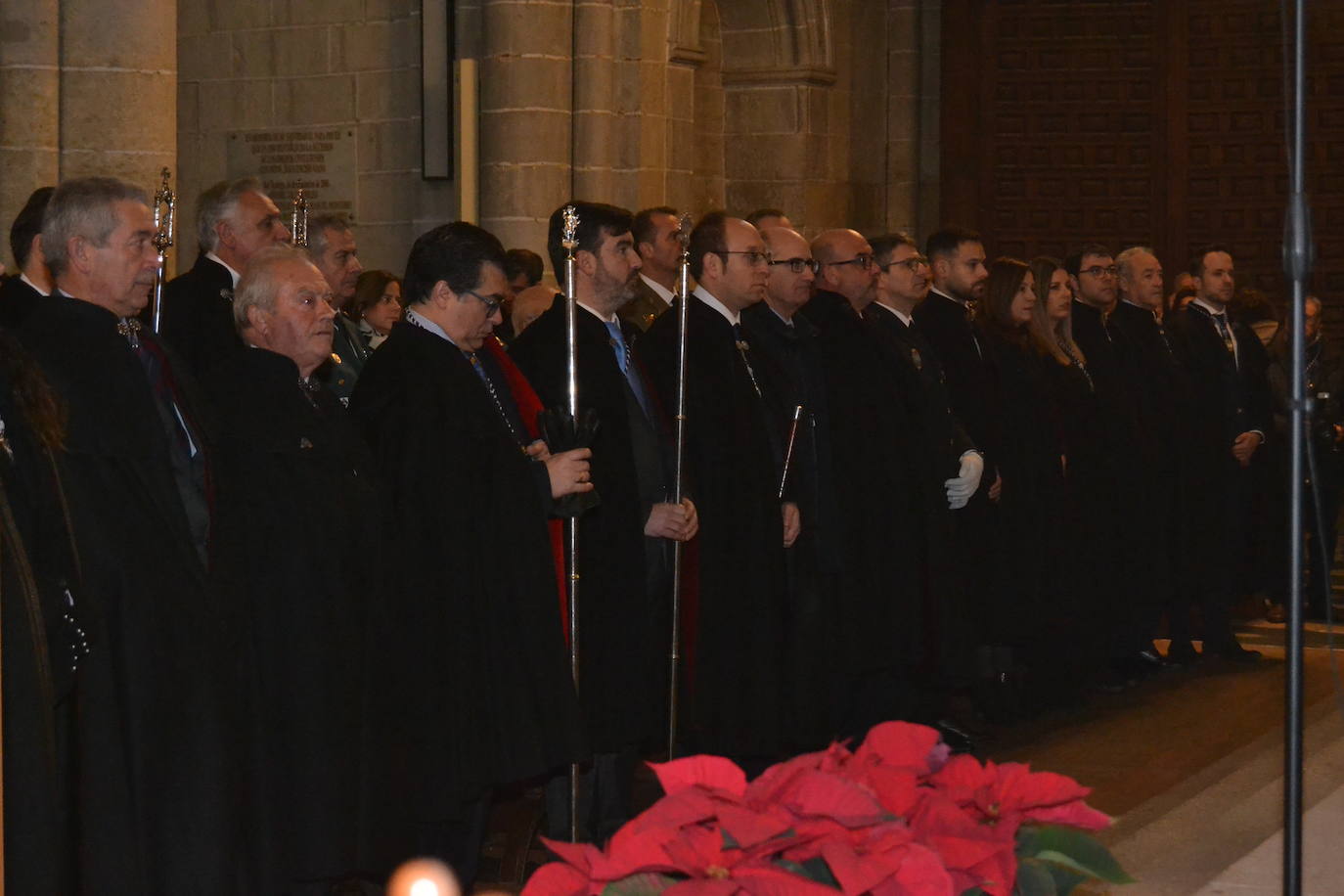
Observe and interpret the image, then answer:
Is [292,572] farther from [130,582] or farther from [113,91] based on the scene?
[113,91]

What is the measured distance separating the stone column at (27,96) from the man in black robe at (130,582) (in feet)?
11.1

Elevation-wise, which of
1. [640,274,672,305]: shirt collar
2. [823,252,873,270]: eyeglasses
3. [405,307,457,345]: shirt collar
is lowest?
[405,307,457,345]: shirt collar

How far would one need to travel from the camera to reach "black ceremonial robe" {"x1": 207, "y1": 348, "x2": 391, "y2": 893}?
437 cm

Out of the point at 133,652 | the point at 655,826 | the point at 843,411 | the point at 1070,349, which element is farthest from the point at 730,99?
the point at 655,826

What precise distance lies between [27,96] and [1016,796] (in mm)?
6221

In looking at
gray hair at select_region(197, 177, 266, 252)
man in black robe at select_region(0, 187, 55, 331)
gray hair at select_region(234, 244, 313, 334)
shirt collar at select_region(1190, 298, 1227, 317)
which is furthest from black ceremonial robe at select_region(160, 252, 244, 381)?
shirt collar at select_region(1190, 298, 1227, 317)

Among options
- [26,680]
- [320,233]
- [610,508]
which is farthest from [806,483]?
[26,680]

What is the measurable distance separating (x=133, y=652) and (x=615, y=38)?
24.1 feet

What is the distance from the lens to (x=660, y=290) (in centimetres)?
675

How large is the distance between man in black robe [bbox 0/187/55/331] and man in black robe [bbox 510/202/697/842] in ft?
4.30

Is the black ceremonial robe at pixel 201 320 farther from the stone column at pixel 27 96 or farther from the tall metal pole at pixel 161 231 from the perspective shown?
the stone column at pixel 27 96

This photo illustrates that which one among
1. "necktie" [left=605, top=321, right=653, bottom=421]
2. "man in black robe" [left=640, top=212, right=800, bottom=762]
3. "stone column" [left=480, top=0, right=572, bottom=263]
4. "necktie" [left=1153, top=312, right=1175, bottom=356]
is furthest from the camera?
"stone column" [left=480, top=0, right=572, bottom=263]

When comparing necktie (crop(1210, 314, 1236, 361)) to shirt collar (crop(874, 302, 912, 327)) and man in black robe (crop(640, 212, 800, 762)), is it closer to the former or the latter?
shirt collar (crop(874, 302, 912, 327))

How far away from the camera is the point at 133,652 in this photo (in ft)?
13.0
